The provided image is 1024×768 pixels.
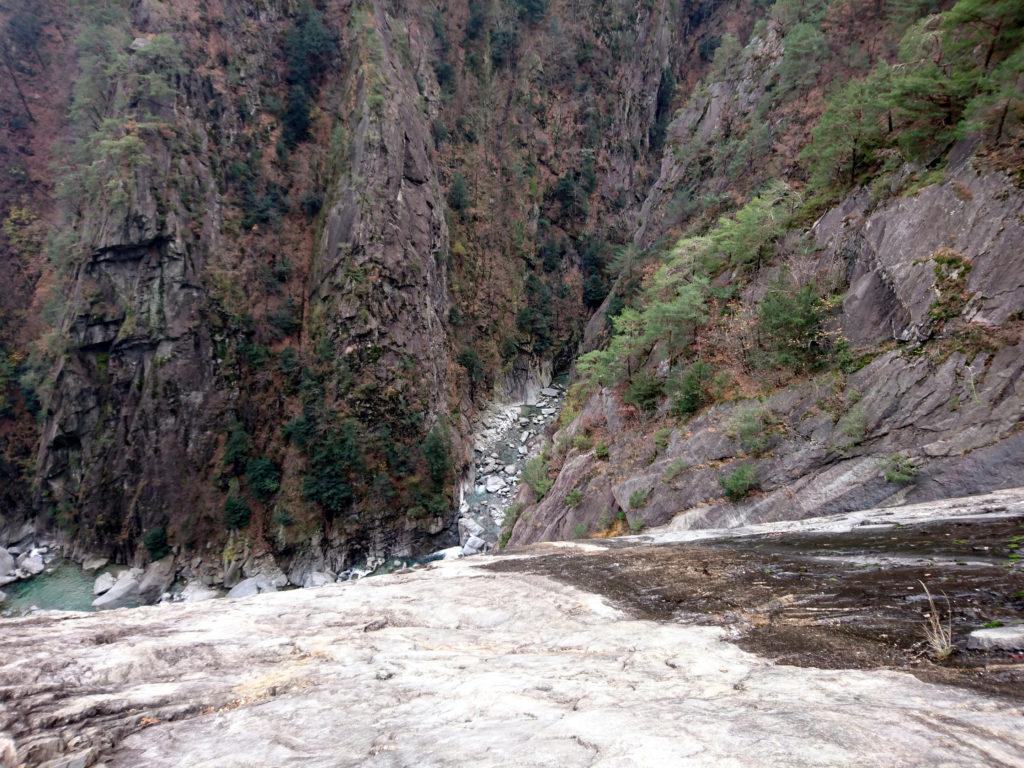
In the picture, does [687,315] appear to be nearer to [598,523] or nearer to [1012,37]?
[598,523]

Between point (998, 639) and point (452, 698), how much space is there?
2851mm

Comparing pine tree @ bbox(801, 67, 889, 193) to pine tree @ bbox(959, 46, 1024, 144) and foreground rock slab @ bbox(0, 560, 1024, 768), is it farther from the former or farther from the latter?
foreground rock slab @ bbox(0, 560, 1024, 768)

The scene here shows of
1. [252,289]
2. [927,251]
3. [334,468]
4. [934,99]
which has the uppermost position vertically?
[934,99]

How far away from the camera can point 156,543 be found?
75.6 feet

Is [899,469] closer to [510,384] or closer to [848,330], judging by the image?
A: [848,330]

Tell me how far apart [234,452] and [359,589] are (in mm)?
23426

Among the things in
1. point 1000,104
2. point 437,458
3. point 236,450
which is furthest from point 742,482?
point 236,450

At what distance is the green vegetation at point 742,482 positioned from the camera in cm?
831

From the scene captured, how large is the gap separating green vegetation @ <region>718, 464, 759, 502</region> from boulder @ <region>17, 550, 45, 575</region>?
32.1 metres

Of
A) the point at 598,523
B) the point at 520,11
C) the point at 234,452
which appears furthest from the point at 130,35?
the point at 598,523

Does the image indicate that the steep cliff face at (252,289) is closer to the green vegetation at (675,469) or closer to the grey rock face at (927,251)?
the green vegetation at (675,469)

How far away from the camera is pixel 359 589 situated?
17.2ft

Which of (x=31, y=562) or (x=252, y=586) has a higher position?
(x=252, y=586)

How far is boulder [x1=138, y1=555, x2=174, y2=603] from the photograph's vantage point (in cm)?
2206
